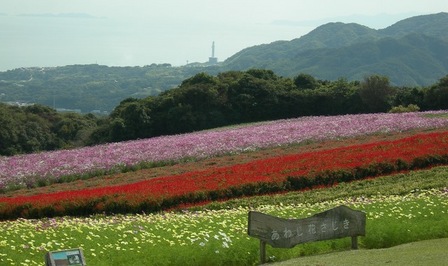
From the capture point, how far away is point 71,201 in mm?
23953

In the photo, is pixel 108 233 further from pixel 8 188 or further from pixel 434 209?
pixel 8 188

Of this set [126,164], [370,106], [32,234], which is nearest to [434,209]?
[32,234]

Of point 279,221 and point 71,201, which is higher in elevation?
point 279,221

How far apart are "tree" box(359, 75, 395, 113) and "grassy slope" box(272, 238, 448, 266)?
51.8 meters

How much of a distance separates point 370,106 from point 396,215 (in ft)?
162

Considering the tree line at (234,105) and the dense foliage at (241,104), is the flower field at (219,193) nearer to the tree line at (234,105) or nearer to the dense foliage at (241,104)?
the tree line at (234,105)

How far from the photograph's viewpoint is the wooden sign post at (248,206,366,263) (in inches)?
522

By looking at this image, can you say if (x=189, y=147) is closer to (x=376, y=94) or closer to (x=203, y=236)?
Result: (x=203, y=236)

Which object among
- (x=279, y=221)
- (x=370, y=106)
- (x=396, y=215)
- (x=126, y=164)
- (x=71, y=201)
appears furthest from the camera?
(x=370, y=106)

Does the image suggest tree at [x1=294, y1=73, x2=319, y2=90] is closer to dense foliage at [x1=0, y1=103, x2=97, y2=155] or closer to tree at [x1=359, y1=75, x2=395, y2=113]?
tree at [x1=359, y1=75, x2=395, y2=113]

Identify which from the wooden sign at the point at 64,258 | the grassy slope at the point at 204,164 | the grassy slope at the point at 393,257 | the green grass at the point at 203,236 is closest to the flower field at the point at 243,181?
the grassy slope at the point at 204,164

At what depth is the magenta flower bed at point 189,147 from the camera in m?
34.5

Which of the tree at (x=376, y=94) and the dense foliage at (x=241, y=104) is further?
the tree at (x=376, y=94)

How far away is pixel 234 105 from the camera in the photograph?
69.6m
